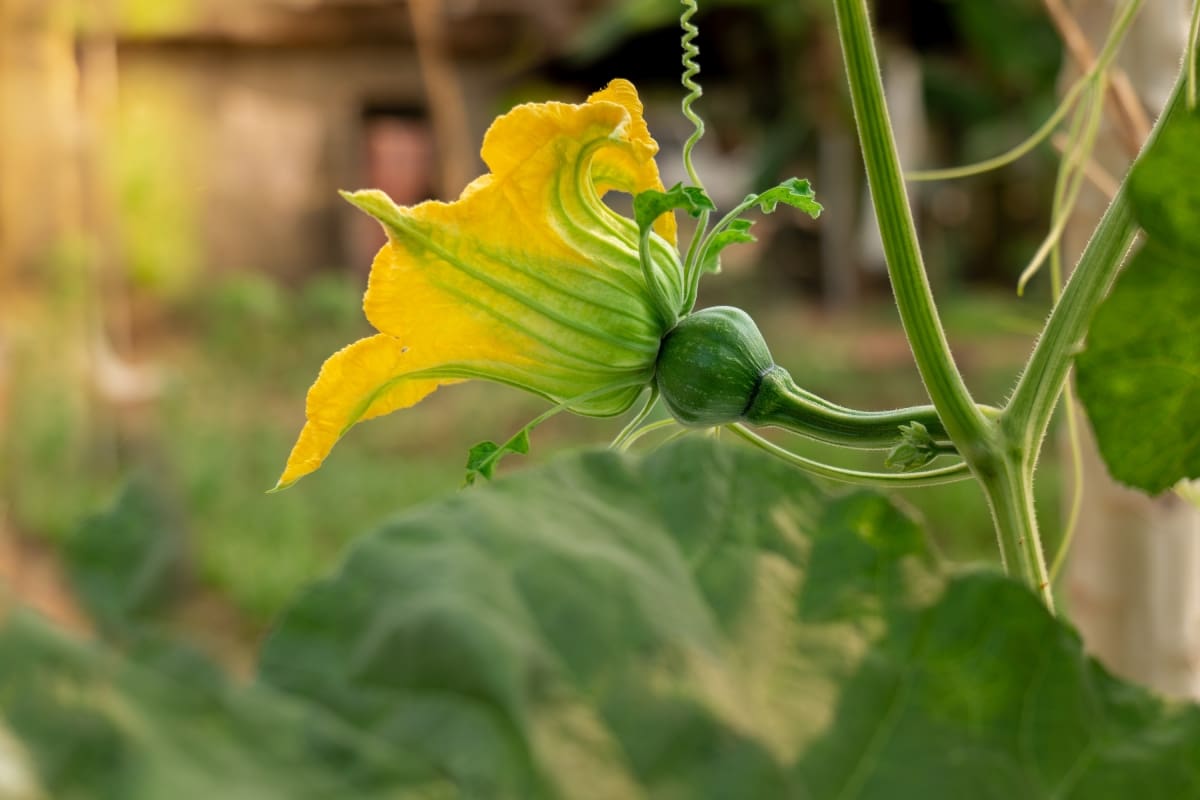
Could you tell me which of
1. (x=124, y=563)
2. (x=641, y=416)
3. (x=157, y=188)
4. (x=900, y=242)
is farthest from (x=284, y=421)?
(x=124, y=563)

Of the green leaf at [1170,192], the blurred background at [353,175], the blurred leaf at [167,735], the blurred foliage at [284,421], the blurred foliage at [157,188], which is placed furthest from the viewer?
the blurred foliage at [157,188]

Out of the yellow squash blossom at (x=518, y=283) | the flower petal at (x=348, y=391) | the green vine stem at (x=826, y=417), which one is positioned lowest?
the green vine stem at (x=826, y=417)

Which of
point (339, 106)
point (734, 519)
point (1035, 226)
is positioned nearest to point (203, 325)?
point (339, 106)

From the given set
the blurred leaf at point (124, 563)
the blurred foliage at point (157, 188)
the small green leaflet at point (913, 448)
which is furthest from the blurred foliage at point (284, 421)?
the blurred leaf at point (124, 563)

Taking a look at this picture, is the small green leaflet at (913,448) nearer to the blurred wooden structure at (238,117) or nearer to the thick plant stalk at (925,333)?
the thick plant stalk at (925,333)

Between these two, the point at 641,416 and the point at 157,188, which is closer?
the point at 641,416

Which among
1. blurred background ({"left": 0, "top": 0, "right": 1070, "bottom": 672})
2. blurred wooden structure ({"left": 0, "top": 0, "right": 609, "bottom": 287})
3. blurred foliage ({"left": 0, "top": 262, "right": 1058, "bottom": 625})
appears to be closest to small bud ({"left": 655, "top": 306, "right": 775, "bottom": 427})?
blurred foliage ({"left": 0, "top": 262, "right": 1058, "bottom": 625})

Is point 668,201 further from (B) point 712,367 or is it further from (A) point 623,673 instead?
(A) point 623,673

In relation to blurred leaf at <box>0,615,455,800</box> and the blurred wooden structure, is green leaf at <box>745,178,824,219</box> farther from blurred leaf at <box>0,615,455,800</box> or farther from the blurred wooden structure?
the blurred wooden structure
